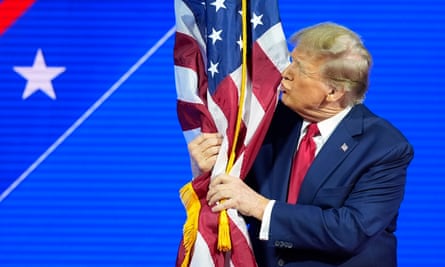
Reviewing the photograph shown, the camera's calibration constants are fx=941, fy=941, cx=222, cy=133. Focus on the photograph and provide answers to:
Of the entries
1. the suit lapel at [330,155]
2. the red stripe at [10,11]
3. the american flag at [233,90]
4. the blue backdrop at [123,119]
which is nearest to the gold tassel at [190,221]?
the american flag at [233,90]

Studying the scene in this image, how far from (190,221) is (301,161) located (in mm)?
333

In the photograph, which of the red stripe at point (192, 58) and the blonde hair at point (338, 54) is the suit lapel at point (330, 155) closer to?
the blonde hair at point (338, 54)

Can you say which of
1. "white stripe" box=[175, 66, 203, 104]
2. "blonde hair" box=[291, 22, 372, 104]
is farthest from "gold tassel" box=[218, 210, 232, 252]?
"blonde hair" box=[291, 22, 372, 104]

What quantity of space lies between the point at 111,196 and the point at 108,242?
8.0 inches

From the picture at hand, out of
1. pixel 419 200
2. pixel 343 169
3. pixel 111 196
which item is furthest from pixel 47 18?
pixel 343 169

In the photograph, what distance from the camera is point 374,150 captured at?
240 centimetres

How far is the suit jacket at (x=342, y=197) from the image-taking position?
7.73ft

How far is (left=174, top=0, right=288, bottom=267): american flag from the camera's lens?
7.85 ft

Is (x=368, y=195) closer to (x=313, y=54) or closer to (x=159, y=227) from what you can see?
(x=313, y=54)

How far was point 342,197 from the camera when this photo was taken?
2.40m

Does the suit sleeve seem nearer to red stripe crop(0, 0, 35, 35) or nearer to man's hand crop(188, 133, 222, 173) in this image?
man's hand crop(188, 133, 222, 173)

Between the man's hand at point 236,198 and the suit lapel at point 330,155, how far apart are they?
122mm

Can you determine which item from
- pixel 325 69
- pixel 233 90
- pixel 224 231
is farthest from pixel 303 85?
pixel 224 231

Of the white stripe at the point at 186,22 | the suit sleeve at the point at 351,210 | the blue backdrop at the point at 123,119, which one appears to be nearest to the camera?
the suit sleeve at the point at 351,210
